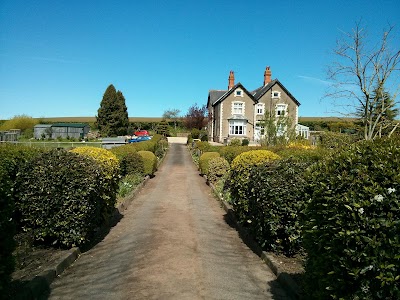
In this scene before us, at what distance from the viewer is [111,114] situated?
64938 millimetres

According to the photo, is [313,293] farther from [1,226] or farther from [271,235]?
[1,226]

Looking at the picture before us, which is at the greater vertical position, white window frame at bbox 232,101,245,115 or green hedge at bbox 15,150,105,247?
white window frame at bbox 232,101,245,115

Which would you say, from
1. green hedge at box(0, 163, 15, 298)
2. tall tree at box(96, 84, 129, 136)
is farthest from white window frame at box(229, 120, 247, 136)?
green hedge at box(0, 163, 15, 298)

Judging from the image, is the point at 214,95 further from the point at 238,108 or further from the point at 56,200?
the point at 56,200

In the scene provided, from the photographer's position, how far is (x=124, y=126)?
6844 cm

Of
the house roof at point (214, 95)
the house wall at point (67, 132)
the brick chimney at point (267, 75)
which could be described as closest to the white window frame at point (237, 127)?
the brick chimney at point (267, 75)

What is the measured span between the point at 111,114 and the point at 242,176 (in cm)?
5999

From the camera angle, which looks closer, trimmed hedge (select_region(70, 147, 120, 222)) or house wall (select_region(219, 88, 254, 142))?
trimmed hedge (select_region(70, 147, 120, 222))

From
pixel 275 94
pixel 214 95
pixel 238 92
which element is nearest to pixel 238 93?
pixel 238 92

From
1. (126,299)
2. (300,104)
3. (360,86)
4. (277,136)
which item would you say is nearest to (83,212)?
(126,299)

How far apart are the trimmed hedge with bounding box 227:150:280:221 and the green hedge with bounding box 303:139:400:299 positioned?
420 cm

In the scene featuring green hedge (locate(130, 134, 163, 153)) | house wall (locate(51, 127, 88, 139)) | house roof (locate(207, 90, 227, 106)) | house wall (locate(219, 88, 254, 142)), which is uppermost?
house roof (locate(207, 90, 227, 106))

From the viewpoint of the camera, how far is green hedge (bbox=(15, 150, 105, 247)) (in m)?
6.04

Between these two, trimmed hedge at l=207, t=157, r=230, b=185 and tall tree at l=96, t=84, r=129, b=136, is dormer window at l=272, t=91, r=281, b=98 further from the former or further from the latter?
trimmed hedge at l=207, t=157, r=230, b=185
